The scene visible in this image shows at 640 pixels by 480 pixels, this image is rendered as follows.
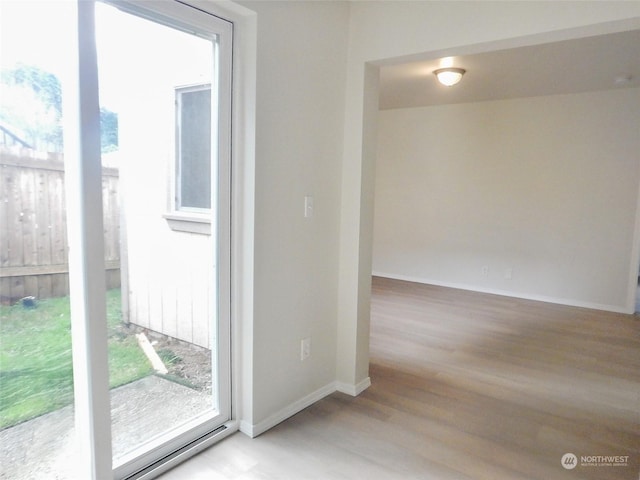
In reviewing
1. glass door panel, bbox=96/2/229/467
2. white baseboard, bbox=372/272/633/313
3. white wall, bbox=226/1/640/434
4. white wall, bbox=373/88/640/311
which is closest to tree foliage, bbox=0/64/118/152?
glass door panel, bbox=96/2/229/467

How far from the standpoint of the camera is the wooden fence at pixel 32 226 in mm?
1492

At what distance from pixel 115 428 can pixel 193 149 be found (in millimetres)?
1315

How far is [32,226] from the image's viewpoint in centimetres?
156

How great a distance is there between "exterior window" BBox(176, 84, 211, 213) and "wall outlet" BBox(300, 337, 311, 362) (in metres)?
0.97

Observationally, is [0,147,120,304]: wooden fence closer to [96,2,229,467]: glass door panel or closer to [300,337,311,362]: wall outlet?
[96,2,229,467]: glass door panel

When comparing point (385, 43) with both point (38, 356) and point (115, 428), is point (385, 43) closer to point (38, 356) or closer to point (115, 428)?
point (38, 356)

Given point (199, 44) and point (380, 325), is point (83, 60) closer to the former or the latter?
point (199, 44)

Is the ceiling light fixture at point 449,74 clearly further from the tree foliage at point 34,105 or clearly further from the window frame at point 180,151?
the tree foliage at point 34,105

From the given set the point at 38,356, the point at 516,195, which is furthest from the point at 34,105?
the point at 516,195

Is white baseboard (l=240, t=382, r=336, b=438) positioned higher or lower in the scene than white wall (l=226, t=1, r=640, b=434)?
lower

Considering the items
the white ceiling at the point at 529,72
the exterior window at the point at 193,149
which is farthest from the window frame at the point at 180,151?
the white ceiling at the point at 529,72

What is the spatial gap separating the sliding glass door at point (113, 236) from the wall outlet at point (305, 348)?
485 millimetres

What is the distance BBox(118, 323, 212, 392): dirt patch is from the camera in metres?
2.04

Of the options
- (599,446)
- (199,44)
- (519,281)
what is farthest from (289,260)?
(519,281)
